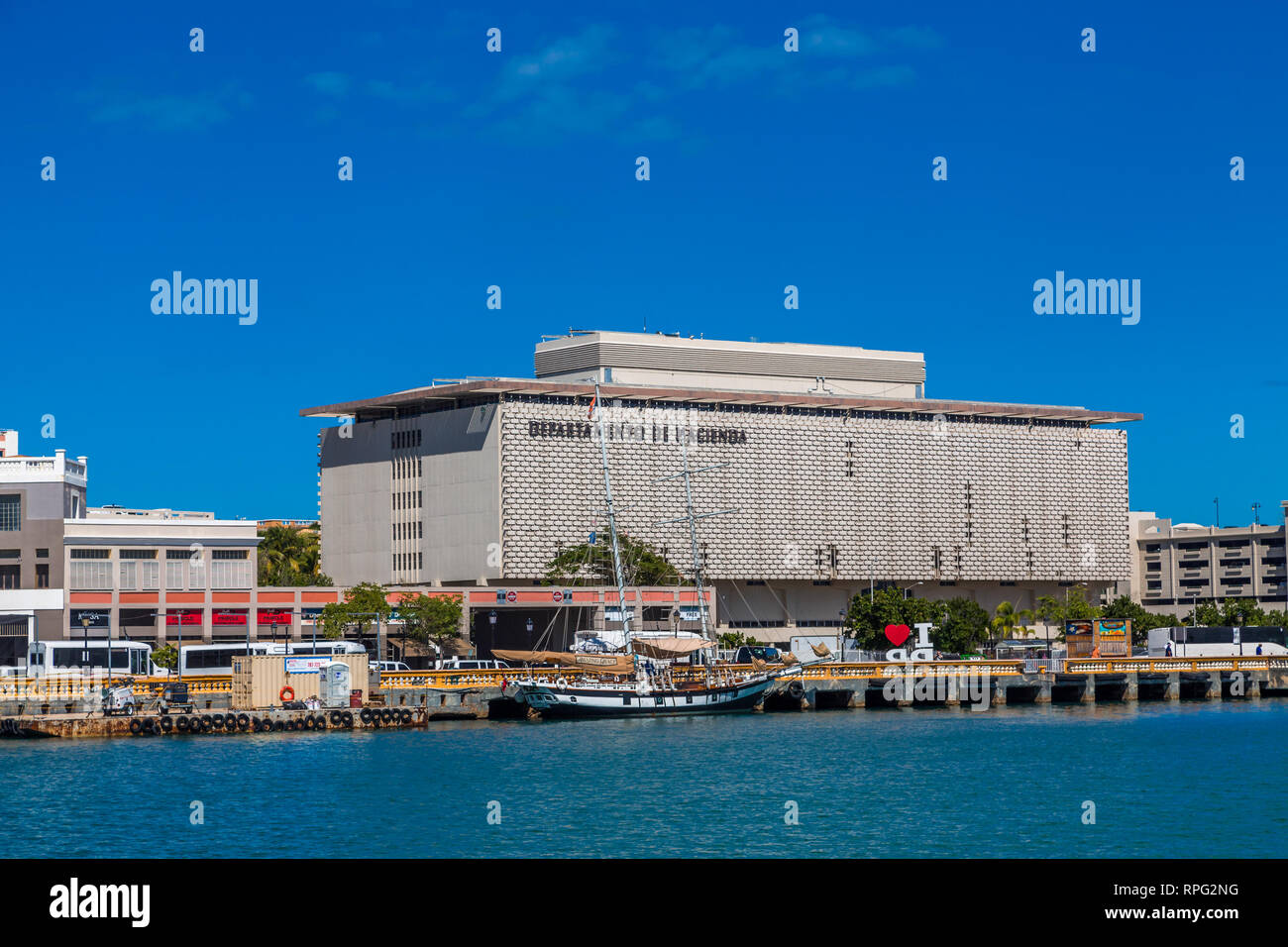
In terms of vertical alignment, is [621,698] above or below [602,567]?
below

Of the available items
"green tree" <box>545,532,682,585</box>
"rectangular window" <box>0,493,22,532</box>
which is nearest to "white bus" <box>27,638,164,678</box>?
"rectangular window" <box>0,493,22,532</box>

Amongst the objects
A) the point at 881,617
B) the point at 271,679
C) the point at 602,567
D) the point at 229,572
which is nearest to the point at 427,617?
the point at 229,572

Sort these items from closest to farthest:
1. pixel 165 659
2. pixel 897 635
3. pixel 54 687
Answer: pixel 54 687 < pixel 165 659 < pixel 897 635

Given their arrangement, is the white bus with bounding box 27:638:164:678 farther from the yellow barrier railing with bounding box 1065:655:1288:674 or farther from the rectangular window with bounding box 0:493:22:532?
the yellow barrier railing with bounding box 1065:655:1288:674

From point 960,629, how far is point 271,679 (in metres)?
88.1

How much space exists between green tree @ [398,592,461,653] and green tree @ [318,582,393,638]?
329 inches

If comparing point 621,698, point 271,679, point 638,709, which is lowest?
point 638,709

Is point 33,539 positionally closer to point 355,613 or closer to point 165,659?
point 165,659

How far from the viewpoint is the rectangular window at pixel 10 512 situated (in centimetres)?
14038

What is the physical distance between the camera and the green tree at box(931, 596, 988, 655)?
6422 inches

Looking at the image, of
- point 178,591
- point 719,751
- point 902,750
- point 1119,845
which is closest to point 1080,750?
point 902,750

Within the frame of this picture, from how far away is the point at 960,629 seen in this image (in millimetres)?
163500

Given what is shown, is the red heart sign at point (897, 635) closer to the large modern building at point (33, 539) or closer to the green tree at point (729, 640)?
the green tree at point (729, 640)
